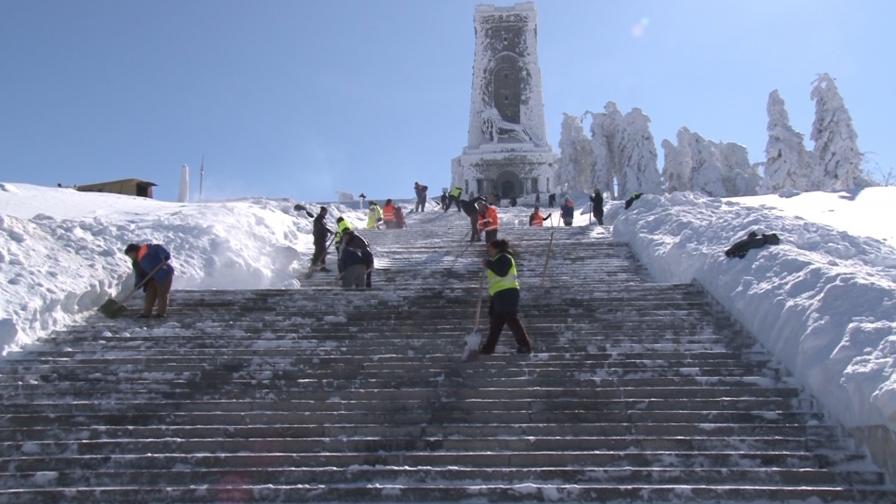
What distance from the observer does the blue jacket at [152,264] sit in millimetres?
9578

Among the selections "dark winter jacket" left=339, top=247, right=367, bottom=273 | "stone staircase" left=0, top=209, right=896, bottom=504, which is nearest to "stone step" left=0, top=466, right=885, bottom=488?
"stone staircase" left=0, top=209, right=896, bottom=504

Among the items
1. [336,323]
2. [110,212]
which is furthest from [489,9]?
[336,323]

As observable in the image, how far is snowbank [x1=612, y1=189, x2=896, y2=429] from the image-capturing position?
20.2 ft

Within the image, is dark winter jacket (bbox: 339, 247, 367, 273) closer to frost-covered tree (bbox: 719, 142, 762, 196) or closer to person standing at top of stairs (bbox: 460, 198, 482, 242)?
person standing at top of stairs (bbox: 460, 198, 482, 242)

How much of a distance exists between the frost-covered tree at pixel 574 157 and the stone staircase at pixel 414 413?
1772 inches

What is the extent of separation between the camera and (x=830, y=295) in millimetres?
7449

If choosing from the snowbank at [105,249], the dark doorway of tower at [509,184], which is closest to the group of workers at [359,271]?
the snowbank at [105,249]

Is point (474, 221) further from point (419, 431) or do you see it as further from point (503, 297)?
Answer: point (419, 431)

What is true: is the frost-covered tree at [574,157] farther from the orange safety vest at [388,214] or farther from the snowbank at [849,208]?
the snowbank at [849,208]

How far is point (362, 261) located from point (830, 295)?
6.49 m

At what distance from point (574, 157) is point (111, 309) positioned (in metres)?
49.8

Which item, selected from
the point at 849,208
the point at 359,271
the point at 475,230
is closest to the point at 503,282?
the point at 359,271

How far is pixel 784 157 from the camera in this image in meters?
40.8

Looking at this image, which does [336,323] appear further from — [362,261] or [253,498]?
[253,498]
